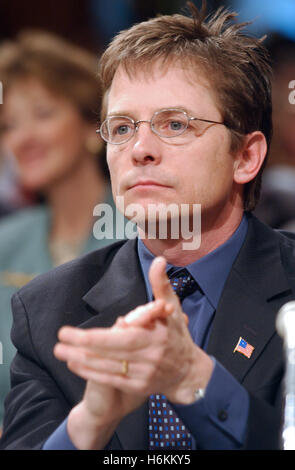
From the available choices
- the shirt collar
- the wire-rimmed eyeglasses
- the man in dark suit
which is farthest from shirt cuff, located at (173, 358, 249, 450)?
the wire-rimmed eyeglasses

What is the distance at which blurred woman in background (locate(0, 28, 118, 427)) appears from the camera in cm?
369

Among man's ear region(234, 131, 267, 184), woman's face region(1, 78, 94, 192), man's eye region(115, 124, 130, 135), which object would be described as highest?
woman's face region(1, 78, 94, 192)

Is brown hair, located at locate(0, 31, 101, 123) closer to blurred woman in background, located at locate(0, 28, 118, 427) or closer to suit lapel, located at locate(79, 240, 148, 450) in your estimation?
blurred woman in background, located at locate(0, 28, 118, 427)

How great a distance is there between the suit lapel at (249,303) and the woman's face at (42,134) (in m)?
2.07

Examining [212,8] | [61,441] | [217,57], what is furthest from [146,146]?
[212,8]

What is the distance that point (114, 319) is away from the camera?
1.84 metres

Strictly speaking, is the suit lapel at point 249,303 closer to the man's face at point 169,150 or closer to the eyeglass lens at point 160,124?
the man's face at point 169,150

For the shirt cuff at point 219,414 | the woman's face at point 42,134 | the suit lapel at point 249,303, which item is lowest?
the shirt cuff at point 219,414

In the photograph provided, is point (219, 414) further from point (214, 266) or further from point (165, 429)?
point (214, 266)

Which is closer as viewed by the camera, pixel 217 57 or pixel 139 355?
pixel 139 355

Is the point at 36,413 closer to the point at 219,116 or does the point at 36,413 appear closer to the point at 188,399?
the point at 188,399

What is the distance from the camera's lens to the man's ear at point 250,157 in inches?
78.1

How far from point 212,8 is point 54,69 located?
0.84 metres

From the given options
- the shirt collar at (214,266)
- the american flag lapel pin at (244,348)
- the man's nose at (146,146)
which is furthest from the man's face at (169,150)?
the american flag lapel pin at (244,348)
